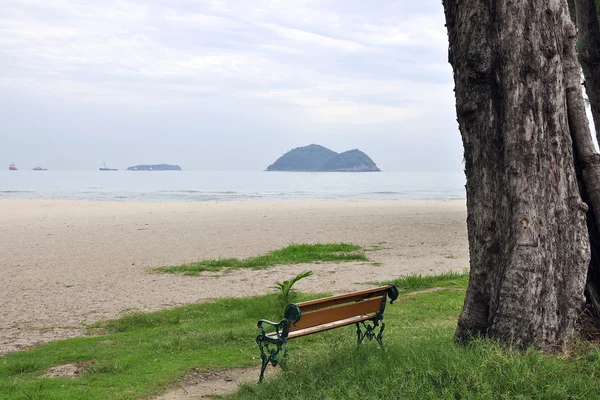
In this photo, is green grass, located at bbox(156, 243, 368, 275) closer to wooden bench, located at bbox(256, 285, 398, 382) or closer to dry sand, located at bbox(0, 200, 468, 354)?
dry sand, located at bbox(0, 200, 468, 354)

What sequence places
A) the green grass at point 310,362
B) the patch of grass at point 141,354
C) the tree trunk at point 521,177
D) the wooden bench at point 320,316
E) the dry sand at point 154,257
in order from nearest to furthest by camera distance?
the green grass at point 310,362 < the tree trunk at point 521,177 < the wooden bench at point 320,316 < the patch of grass at point 141,354 < the dry sand at point 154,257

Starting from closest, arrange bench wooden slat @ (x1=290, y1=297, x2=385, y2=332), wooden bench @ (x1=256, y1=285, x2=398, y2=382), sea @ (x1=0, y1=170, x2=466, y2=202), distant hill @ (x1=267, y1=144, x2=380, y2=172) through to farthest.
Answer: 1. wooden bench @ (x1=256, y1=285, x2=398, y2=382)
2. bench wooden slat @ (x1=290, y1=297, x2=385, y2=332)
3. sea @ (x1=0, y1=170, x2=466, y2=202)
4. distant hill @ (x1=267, y1=144, x2=380, y2=172)

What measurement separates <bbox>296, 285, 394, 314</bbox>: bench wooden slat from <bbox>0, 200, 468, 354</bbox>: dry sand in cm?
426

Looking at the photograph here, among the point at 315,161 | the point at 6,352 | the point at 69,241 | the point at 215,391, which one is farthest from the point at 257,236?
the point at 315,161

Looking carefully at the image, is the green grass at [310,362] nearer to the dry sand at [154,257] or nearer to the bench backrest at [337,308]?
the bench backrest at [337,308]

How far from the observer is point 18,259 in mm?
15617

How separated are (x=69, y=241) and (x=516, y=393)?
17646mm

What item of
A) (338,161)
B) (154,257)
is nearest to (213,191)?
(154,257)

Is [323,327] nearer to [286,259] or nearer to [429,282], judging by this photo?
[429,282]

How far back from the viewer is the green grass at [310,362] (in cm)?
420

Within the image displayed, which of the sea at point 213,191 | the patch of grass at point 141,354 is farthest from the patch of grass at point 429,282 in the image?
the sea at point 213,191

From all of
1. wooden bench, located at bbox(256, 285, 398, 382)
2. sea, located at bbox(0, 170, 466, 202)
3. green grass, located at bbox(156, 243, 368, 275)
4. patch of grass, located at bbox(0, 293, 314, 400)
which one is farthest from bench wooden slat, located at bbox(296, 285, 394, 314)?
sea, located at bbox(0, 170, 466, 202)

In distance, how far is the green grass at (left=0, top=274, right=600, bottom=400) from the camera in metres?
4.20

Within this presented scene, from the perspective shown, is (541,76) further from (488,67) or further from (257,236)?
(257,236)
